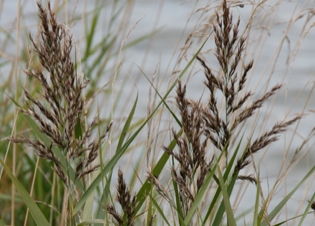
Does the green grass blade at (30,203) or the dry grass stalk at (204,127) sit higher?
the dry grass stalk at (204,127)

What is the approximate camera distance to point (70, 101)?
97 cm

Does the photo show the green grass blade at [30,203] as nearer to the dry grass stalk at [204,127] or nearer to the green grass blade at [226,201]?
the dry grass stalk at [204,127]

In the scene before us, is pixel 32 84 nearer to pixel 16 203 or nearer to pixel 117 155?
pixel 16 203

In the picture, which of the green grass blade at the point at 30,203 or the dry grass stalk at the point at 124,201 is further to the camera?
the green grass blade at the point at 30,203

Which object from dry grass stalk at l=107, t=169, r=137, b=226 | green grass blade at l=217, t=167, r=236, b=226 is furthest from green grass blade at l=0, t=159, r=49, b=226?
green grass blade at l=217, t=167, r=236, b=226

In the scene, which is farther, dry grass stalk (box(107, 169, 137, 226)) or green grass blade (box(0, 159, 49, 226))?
green grass blade (box(0, 159, 49, 226))

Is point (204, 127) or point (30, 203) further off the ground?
point (204, 127)

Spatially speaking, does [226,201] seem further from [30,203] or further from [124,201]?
[30,203]

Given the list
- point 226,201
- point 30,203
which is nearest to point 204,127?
point 226,201

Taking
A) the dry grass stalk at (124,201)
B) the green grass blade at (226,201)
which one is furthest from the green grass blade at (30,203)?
the green grass blade at (226,201)

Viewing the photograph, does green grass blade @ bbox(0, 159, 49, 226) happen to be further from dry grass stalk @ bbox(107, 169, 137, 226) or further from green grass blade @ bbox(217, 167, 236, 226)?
green grass blade @ bbox(217, 167, 236, 226)

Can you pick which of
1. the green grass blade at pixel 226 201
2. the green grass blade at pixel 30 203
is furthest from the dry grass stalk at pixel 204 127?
the green grass blade at pixel 30 203

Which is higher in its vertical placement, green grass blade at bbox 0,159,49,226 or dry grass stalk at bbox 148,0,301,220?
dry grass stalk at bbox 148,0,301,220

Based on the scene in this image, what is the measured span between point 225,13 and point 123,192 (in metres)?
0.32
